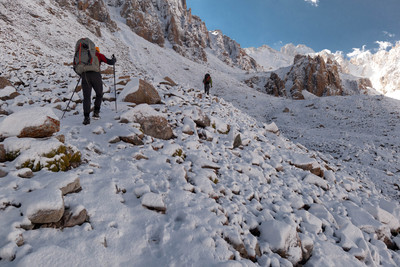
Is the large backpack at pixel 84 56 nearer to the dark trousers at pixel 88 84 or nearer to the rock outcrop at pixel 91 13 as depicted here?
the dark trousers at pixel 88 84

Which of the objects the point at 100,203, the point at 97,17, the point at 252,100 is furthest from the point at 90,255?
the point at 97,17

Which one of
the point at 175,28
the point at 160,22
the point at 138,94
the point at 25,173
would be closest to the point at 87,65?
the point at 138,94

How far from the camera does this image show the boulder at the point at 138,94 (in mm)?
8672

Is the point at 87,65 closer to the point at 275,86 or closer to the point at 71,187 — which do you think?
the point at 71,187

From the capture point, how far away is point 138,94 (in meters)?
8.79

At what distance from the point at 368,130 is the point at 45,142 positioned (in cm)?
2524

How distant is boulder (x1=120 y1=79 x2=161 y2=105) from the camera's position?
867cm

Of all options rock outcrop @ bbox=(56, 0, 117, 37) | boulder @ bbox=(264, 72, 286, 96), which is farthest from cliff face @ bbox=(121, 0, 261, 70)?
boulder @ bbox=(264, 72, 286, 96)

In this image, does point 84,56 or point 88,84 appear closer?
point 84,56

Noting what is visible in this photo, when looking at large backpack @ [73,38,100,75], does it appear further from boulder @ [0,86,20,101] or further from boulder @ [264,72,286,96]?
boulder @ [264,72,286,96]

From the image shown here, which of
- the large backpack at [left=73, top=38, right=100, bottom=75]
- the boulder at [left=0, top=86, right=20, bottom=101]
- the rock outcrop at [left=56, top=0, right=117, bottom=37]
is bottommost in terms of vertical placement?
the boulder at [left=0, top=86, right=20, bottom=101]

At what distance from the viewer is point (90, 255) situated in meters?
2.61

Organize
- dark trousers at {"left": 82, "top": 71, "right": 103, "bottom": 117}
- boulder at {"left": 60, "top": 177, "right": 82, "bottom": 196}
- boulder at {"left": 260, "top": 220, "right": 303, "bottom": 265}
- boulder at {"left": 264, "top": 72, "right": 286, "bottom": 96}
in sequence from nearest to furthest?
boulder at {"left": 60, "top": 177, "right": 82, "bottom": 196} < boulder at {"left": 260, "top": 220, "right": 303, "bottom": 265} < dark trousers at {"left": 82, "top": 71, "right": 103, "bottom": 117} < boulder at {"left": 264, "top": 72, "right": 286, "bottom": 96}

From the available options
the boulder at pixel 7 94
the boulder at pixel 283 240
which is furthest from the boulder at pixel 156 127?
the boulder at pixel 7 94
